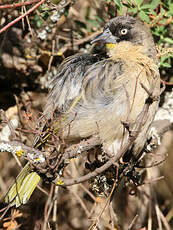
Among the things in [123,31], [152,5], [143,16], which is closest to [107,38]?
[123,31]

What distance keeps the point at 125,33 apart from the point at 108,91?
0.70 m

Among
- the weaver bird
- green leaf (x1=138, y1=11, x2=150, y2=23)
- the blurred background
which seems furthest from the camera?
the blurred background

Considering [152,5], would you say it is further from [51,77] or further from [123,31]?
[51,77]

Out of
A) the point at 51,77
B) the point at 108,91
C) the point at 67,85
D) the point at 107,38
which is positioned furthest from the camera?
the point at 51,77

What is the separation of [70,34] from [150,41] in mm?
1069

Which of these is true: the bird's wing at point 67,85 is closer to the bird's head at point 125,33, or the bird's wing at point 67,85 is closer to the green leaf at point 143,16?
the bird's head at point 125,33

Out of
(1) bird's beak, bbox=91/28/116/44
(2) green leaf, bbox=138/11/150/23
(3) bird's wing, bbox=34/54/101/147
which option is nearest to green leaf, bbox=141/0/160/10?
(2) green leaf, bbox=138/11/150/23

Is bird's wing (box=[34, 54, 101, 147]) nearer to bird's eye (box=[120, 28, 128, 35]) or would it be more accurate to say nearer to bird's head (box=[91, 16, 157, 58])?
bird's head (box=[91, 16, 157, 58])

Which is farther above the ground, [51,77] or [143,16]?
[143,16]

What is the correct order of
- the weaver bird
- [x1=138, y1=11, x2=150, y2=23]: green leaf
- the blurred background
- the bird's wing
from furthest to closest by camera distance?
1. the blurred background
2. [x1=138, y1=11, x2=150, y2=23]: green leaf
3. the bird's wing
4. the weaver bird

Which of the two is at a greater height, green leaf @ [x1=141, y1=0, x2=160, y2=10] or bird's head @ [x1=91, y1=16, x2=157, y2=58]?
green leaf @ [x1=141, y1=0, x2=160, y2=10]

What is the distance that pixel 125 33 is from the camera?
12.4 ft

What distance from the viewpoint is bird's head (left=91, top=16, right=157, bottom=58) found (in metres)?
3.75

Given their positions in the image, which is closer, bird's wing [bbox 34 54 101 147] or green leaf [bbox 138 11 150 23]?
bird's wing [bbox 34 54 101 147]
